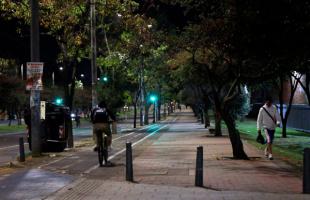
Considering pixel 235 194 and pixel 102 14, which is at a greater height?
pixel 102 14

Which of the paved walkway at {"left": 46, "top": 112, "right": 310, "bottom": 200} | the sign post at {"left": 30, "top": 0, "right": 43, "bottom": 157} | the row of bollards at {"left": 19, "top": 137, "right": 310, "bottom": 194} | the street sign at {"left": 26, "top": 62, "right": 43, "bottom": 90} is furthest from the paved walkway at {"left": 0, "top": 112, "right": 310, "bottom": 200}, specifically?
the street sign at {"left": 26, "top": 62, "right": 43, "bottom": 90}

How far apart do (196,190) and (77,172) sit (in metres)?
4.59

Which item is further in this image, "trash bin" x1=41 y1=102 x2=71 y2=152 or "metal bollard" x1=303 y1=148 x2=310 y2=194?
"trash bin" x1=41 y1=102 x2=71 y2=152

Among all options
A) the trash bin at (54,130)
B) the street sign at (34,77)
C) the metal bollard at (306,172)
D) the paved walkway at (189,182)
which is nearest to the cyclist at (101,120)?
the paved walkway at (189,182)

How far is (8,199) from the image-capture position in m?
10.7

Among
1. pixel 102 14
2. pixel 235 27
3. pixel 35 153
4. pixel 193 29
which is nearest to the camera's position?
pixel 235 27

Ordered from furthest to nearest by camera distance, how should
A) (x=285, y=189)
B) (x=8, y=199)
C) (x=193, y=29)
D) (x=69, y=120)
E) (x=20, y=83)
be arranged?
(x=20, y=83)
(x=69, y=120)
(x=193, y=29)
(x=285, y=189)
(x=8, y=199)

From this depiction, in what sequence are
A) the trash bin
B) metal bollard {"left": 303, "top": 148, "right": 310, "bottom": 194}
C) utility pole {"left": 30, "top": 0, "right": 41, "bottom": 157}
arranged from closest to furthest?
metal bollard {"left": 303, "top": 148, "right": 310, "bottom": 194} < utility pole {"left": 30, "top": 0, "right": 41, "bottom": 157} < the trash bin

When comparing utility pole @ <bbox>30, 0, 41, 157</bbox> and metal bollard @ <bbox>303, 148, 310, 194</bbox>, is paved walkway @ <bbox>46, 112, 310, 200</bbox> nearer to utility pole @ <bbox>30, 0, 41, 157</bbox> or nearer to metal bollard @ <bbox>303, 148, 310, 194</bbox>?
metal bollard @ <bbox>303, 148, 310, 194</bbox>

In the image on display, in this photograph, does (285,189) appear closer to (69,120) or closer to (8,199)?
(8,199)

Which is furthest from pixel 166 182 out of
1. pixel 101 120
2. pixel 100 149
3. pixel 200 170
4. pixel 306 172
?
pixel 101 120

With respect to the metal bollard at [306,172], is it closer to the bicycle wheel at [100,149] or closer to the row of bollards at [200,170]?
the row of bollards at [200,170]

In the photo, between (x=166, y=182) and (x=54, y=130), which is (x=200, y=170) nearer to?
(x=166, y=182)

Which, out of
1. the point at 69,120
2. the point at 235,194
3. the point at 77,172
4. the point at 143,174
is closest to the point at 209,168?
the point at 143,174
